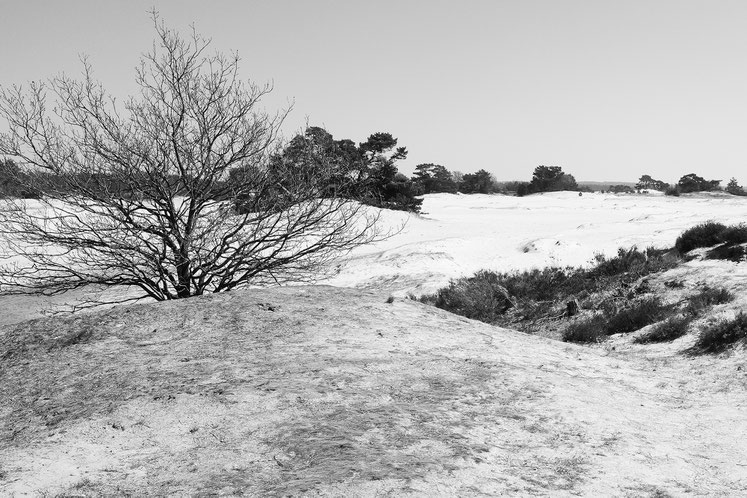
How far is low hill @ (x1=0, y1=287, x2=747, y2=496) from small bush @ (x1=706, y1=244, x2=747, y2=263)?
16.3 ft

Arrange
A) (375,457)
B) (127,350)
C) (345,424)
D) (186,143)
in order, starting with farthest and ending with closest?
(186,143) → (127,350) → (345,424) → (375,457)

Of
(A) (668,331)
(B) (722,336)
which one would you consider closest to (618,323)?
(A) (668,331)

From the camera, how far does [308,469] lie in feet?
11.8

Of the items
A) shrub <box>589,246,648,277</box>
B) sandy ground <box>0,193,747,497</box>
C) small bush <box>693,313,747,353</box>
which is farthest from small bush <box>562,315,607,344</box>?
shrub <box>589,246,648,277</box>

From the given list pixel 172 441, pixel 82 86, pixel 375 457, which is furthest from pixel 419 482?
pixel 82 86

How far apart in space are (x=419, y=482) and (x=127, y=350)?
12.8ft

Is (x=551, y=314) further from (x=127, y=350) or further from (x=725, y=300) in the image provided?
(x=127, y=350)

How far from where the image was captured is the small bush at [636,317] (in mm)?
9094

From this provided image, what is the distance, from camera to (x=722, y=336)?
24.5ft

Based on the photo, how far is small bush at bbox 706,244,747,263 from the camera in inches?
446

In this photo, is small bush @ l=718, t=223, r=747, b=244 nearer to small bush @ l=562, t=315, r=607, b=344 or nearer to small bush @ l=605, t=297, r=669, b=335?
small bush @ l=605, t=297, r=669, b=335

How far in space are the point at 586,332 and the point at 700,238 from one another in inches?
224

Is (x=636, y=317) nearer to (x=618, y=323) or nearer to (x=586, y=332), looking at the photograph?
(x=618, y=323)

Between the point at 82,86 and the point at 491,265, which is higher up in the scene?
the point at 82,86
